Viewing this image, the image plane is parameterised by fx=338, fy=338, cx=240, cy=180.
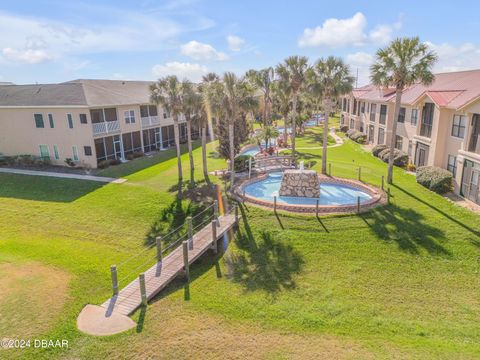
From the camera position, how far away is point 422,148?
29.2 meters

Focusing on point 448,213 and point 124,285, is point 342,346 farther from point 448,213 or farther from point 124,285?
point 448,213

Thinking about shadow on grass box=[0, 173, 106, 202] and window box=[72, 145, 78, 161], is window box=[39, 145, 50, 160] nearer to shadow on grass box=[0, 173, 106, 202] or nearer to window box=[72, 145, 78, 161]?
window box=[72, 145, 78, 161]

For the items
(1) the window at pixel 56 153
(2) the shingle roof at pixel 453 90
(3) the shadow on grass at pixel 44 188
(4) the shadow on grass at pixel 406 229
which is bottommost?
(4) the shadow on grass at pixel 406 229

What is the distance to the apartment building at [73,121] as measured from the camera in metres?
31.6

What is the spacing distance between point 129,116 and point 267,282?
28289 millimetres

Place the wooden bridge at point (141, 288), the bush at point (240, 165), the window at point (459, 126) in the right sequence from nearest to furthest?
the wooden bridge at point (141, 288) → the window at point (459, 126) → the bush at point (240, 165)

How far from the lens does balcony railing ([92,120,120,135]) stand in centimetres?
3190

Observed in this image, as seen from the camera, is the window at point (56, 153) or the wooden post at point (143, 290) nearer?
the wooden post at point (143, 290)

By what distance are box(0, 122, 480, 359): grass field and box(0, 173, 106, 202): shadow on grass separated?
1.03 meters

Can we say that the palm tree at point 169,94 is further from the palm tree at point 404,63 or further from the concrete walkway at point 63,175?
the palm tree at point 404,63

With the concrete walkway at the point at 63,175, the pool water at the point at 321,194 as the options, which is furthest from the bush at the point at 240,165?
the concrete walkway at the point at 63,175

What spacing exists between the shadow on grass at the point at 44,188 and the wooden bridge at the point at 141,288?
1202 centimetres

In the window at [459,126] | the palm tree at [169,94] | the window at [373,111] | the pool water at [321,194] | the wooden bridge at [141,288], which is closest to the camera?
the wooden bridge at [141,288]

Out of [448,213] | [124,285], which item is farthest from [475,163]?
[124,285]
